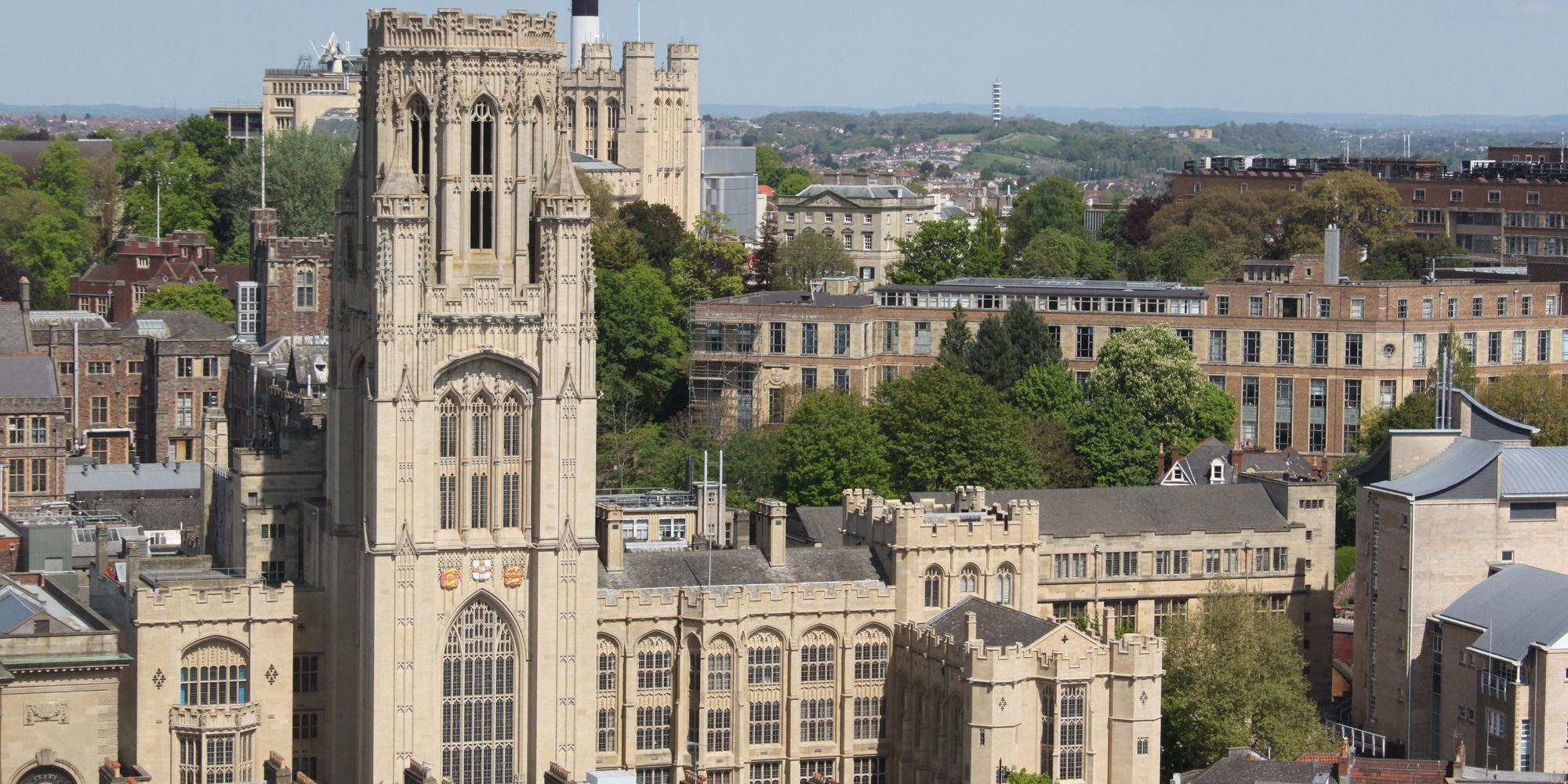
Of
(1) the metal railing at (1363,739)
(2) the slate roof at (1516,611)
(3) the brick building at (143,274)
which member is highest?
(3) the brick building at (143,274)

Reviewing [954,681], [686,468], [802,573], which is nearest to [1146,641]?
[954,681]

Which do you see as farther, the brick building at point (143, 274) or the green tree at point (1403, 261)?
the green tree at point (1403, 261)

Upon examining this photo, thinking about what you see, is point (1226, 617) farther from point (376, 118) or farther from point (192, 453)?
point (192, 453)

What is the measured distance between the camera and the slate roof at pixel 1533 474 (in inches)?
4481

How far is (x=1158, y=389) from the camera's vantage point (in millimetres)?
153750

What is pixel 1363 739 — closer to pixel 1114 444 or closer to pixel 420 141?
pixel 1114 444

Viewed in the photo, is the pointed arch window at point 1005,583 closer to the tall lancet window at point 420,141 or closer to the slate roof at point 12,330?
the tall lancet window at point 420,141

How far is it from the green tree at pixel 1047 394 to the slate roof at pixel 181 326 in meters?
43.8

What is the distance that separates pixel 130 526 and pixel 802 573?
33.1 m

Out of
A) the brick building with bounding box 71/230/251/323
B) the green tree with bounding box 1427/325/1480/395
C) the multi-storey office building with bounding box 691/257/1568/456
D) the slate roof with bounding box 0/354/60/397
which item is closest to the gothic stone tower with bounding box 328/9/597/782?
the slate roof with bounding box 0/354/60/397

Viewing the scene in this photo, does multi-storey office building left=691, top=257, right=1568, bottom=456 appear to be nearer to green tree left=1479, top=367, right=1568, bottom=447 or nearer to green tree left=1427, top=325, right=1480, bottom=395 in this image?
green tree left=1427, top=325, right=1480, bottom=395

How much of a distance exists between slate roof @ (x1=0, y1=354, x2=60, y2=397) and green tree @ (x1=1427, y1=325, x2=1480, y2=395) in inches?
2720

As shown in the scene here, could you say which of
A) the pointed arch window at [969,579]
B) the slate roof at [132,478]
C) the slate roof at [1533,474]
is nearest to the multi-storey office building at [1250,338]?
the slate roof at [132,478]

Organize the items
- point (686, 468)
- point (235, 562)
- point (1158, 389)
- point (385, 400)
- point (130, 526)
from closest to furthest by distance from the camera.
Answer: point (385, 400), point (235, 562), point (130, 526), point (686, 468), point (1158, 389)
